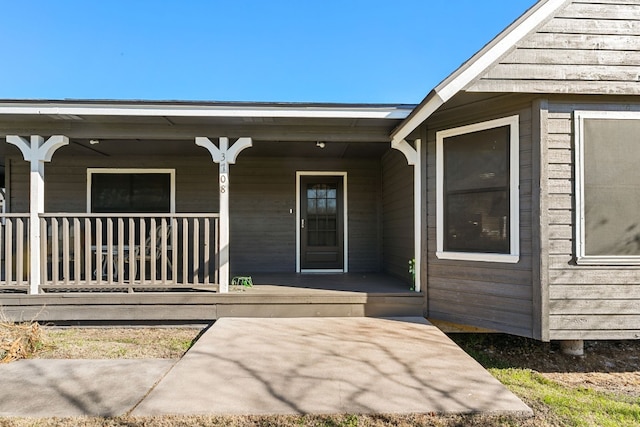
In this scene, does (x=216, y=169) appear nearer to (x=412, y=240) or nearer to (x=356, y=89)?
(x=412, y=240)

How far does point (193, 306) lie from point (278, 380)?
2057mm

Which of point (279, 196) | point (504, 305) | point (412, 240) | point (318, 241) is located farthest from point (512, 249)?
point (279, 196)

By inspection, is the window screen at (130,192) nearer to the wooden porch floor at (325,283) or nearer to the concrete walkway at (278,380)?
the wooden porch floor at (325,283)

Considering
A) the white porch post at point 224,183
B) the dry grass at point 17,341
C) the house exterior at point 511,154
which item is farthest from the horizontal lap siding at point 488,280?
the dry grass at point 17,341

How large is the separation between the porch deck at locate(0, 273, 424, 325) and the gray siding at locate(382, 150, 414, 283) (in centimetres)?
94

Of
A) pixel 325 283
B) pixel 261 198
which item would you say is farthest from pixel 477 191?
pixel 261 198

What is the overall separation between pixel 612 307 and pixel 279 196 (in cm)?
491

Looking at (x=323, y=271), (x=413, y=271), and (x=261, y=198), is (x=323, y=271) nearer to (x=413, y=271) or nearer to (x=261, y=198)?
(x=261, y=198)

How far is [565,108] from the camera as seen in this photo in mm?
3562

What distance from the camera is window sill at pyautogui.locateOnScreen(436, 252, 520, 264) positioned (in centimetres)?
365

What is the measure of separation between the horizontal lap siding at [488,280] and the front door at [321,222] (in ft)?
8.30

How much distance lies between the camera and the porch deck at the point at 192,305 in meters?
4.27

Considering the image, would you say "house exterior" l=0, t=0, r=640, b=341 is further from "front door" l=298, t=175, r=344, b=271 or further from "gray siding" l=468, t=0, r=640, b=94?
"front door" l=298, t=175, r=344, b=271

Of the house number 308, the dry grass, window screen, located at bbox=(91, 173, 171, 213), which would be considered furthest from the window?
window screen, located at bbox=(91, 173, 171, 213)
